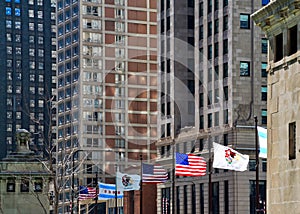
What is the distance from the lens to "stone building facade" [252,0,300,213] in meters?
27.9

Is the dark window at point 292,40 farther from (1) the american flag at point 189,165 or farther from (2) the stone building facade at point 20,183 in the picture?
(2) the stone building facade at point 20,183

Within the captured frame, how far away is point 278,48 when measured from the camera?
3028cm

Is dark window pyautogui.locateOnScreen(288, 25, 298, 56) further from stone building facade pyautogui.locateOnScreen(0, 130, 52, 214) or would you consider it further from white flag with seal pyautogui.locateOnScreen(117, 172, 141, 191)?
white flag with seal pyautogui.locateOnScreen(117, 172, 141, 191)

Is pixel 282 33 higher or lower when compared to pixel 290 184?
higher

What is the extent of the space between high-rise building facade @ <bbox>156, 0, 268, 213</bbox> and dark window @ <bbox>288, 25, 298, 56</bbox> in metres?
Answer: 82.9

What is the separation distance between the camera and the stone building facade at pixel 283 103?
27891 mm

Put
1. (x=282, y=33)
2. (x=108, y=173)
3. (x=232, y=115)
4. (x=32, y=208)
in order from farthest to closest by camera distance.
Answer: (x=108, y=173) → (x=232, y=115) → (x=32, y=208) → (x=282, y=33)

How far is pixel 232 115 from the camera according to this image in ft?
383

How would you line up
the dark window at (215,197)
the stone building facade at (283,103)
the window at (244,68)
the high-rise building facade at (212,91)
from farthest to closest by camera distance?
the dark window at (215,197), the window at (244,68), the high-rise building facade at (212,91), the stone building facade at (283,103)

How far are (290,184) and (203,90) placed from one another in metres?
97.1

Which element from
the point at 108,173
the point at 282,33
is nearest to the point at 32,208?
the point at 282,33

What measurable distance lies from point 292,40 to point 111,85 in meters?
143

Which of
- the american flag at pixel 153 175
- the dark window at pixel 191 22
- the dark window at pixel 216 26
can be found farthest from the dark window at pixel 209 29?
the american flag at pixel 153 175

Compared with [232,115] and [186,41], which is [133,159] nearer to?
Answer: [186,41]
